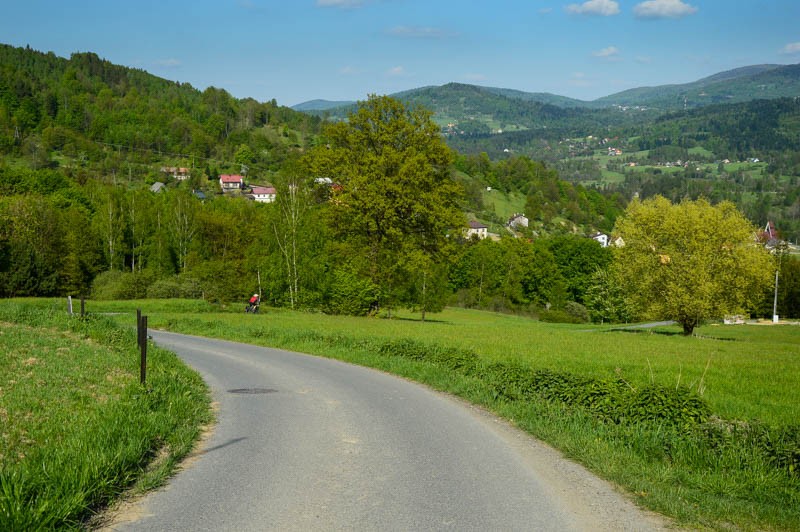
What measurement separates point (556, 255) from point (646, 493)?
126m

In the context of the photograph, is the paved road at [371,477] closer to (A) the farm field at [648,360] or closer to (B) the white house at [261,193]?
(A) the farm field at [648,360]

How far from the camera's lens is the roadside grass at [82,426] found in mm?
7109

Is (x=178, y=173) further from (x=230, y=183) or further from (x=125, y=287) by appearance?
(x=125, y=287)

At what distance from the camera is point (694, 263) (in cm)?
4978

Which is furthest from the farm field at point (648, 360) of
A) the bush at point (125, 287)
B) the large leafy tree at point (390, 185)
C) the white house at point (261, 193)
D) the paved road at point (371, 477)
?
the white house at point (261, 193)

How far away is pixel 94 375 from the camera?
15.6 m

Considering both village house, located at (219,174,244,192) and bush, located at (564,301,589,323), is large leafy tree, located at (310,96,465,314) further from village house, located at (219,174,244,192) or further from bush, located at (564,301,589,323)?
village house, located at (219,174,244,192)

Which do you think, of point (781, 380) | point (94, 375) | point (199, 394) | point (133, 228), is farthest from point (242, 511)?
point (133, 228)

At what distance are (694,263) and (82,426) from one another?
47.8 metres

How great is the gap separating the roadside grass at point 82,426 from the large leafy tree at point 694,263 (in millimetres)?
40877

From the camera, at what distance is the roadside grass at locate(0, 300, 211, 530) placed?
23.3ft

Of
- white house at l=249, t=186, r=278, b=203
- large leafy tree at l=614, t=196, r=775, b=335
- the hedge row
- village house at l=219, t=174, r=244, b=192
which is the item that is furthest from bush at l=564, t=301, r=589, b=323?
village house at l=219, t=174, r=244, b=192

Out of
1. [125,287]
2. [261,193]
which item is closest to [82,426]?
[125,287]

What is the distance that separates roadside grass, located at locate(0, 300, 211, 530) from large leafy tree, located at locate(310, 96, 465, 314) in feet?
85.7
